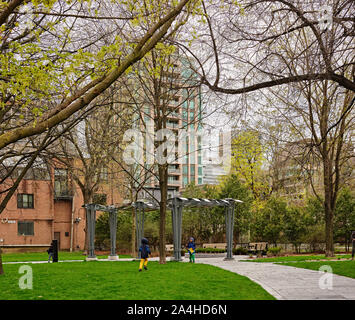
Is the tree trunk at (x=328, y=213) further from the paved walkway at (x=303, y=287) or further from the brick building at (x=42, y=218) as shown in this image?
the brick building at (x=42, y=218)

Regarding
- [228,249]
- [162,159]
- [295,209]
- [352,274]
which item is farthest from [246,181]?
[352,274]

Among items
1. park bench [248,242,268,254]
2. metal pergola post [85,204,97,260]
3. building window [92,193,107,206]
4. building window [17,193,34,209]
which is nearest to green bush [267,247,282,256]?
park bench [248,242,268,254]

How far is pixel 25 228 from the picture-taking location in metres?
43.2

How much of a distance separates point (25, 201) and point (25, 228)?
104 inches

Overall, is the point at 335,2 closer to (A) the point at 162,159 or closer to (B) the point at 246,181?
(A) the point at 162,159

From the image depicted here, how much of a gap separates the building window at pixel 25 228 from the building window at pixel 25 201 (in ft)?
5.14

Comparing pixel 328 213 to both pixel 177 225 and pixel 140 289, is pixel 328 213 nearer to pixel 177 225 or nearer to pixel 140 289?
pixel 177 225

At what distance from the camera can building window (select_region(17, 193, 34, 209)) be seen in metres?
43.2

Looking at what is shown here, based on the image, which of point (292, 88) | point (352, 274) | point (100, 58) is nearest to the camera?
point (100, 58)

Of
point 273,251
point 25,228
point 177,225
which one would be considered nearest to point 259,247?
point 273,251

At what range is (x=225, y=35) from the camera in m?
11.2

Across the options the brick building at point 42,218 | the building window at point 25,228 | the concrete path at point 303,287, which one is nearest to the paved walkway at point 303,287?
the concrete path at point 303,287
